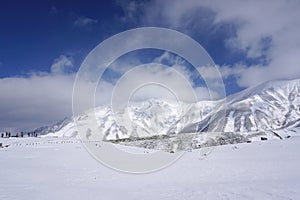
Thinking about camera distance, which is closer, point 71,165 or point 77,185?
point 77,185

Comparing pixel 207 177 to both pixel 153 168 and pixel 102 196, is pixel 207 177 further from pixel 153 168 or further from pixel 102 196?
pixel 102 196

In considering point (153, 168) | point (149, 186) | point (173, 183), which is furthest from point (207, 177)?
point (153, 168)

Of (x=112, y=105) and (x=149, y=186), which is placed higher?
(x=112, y=105)

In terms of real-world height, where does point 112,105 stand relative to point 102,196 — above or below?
above

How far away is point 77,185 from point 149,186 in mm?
5127

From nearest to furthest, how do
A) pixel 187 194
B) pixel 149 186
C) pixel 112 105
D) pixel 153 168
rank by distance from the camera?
1. pixel 187 194
2. pixel 149 186
3. pixel 112 105
4. pixel 153 168

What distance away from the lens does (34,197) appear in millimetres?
14750

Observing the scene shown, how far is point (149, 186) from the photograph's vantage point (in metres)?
17.8

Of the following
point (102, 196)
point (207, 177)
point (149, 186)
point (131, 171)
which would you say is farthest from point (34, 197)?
point (207, 177)

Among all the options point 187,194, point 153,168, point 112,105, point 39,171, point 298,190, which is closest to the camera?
point 298,190

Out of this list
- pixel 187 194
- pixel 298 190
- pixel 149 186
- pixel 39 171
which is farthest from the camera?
pixel 39 171

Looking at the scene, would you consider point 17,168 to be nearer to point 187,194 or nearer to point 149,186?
point 149,186

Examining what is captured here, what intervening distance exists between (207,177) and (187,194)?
21.8 feet

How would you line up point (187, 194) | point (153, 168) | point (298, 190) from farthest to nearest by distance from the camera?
point (153, 168) → point (187, 194) → point (298, 190)
